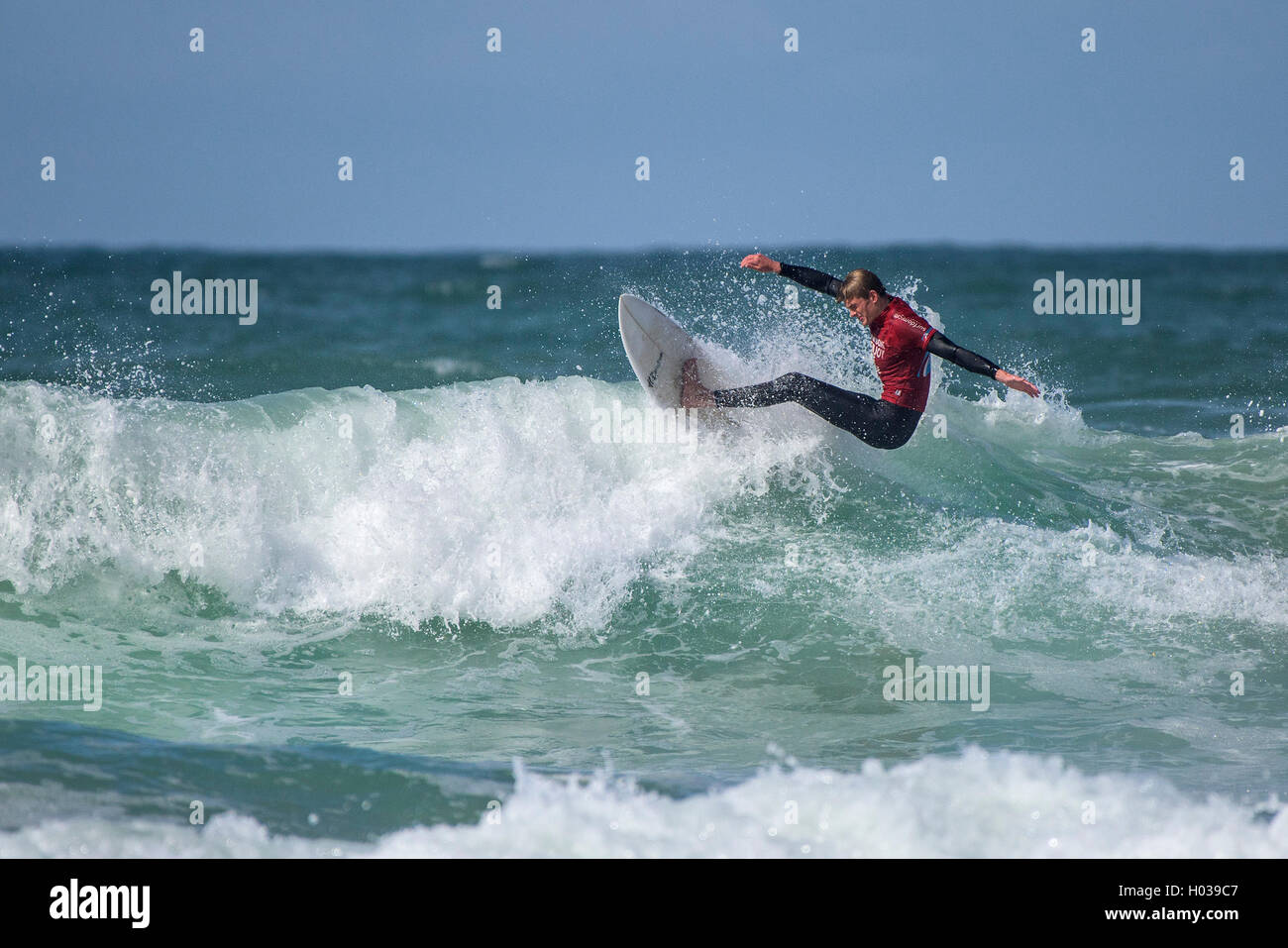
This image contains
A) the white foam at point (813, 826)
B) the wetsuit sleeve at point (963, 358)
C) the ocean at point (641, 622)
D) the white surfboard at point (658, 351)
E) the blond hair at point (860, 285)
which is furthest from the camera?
the white surfboard at point (658, 351)

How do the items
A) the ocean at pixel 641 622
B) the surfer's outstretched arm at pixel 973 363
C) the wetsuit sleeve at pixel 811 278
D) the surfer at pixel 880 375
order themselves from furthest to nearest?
the wetsuit sleeve at pixel 811 278, the surfer at pixel 880 375, the surfer's outstretched arm at pixel 973 363, the ocean at pixel 641 622

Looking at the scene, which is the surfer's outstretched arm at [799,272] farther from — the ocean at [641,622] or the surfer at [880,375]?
the ocean at [641,622]

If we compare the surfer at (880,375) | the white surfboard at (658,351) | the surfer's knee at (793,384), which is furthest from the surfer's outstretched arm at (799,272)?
the white surfboard at (658,351)

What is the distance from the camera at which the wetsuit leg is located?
7383 mm

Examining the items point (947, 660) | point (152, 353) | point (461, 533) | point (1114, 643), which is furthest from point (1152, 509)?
point (152, 353)

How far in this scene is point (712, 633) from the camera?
7.00m

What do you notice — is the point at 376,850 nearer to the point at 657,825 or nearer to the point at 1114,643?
the point at 657,825

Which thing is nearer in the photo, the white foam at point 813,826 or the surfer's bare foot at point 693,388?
the white foam at point 813,826

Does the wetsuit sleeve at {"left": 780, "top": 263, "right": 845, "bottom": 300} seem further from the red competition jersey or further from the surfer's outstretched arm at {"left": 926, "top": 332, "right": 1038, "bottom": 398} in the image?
the surfer's outstretched arm at {"left": 926, "top": 332, "right": 1038, "bottom": 398}

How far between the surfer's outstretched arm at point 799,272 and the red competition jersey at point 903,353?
366 millimetres

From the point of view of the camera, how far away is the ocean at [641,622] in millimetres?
4387

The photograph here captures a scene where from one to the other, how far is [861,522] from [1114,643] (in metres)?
2.08

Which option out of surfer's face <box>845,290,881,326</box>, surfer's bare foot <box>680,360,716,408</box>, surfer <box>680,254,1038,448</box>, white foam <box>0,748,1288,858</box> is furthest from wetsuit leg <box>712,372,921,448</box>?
white foam <box>0,748,1288,858</box>

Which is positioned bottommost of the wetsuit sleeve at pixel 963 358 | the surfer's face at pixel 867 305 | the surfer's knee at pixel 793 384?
the surfer's knee at pixel 793 384
